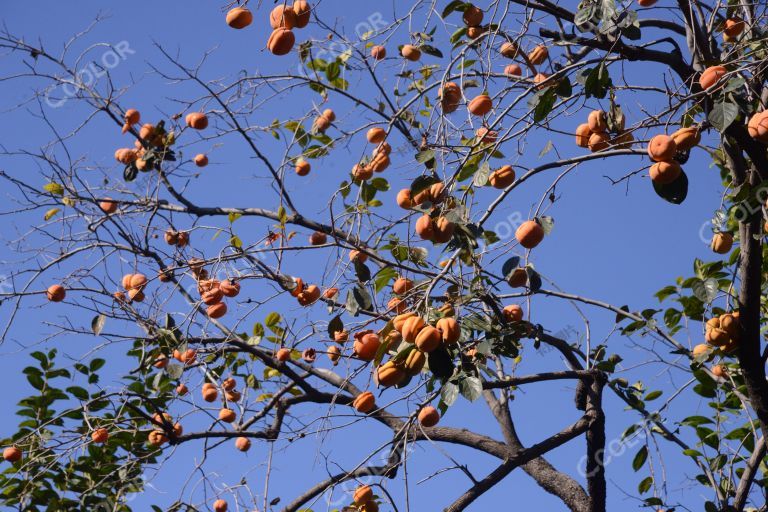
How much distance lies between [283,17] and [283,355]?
1337 millimetres

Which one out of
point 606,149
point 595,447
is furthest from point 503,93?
point 595,447

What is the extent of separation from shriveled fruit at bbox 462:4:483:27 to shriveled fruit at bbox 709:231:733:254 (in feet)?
3.17

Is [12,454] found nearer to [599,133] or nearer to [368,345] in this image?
[368,345]

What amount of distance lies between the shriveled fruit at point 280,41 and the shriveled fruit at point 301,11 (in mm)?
52

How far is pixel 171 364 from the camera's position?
302 centimetres

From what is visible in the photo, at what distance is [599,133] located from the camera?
2221 mm

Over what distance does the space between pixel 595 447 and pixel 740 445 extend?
453 millimetres

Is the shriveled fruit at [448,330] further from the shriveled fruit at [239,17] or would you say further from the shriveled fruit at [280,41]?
the shriveled fruit at [239,17]

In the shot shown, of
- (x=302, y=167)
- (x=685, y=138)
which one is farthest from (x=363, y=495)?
(x=302, y=167)

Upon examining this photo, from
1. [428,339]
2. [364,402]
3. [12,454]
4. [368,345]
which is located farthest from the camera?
[12,454]

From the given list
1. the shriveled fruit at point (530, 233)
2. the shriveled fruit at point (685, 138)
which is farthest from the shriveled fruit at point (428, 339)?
the shriveled fruit at point (685, 138)

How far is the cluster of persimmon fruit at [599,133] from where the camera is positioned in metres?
2.20

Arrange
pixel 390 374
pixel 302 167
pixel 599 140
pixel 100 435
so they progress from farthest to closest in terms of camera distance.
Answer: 1. pixel 302 167
2. pixel 100 435
3. pixel 599 140
4. pixel 390 374

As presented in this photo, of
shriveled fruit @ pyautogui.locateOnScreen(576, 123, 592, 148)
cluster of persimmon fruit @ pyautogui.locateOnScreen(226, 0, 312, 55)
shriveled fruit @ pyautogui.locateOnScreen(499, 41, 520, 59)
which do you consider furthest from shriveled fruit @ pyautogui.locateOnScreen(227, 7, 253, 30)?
shriveled fruit @ pyautogui.locateOnScreen(576, 123, 592, 148)
